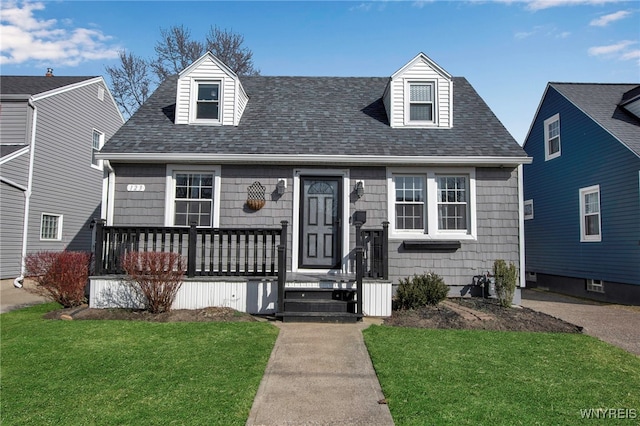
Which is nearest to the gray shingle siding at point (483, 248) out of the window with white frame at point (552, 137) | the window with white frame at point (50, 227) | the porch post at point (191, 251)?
the porch post at point (191, 251)

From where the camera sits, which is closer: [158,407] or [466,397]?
[158,407]

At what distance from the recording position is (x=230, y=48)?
818 inches

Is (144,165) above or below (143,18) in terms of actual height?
below

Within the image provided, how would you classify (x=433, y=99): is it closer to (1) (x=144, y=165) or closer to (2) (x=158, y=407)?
(1) (x=144, y=165)

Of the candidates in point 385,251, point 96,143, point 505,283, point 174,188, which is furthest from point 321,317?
point 96,143

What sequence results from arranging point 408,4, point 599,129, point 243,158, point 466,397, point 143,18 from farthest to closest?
point 599,129 < point 143,18 < point 408,4 < point 243,158 < point 466,397

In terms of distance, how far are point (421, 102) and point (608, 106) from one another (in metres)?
7.35

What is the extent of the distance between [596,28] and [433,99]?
3695 millimetres

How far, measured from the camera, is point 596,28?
8.10 metres

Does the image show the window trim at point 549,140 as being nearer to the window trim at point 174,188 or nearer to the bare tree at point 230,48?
the window trim at point 174,188

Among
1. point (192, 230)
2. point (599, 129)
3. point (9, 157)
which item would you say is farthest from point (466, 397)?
point (9, 157)

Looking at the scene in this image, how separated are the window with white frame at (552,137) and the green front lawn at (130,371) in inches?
486

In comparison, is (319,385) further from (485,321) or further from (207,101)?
(207,101)

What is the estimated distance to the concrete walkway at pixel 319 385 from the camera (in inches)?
117
